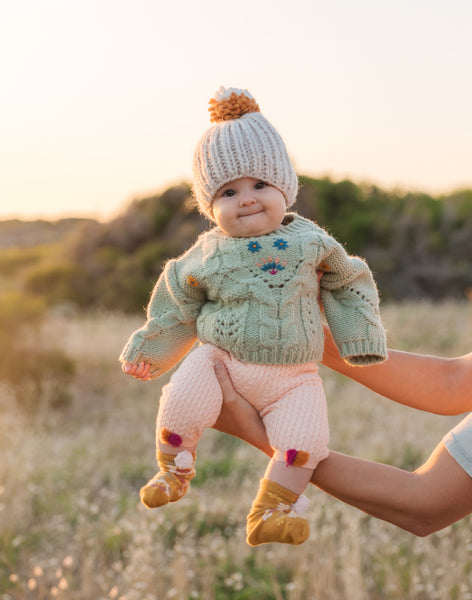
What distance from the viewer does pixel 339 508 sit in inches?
195

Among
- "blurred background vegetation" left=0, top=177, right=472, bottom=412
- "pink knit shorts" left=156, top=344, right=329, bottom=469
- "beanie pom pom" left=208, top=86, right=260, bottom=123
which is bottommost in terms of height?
"blurred background vegetation" left=0, top=177, right=472, bottom=412

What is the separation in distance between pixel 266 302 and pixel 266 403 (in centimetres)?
34

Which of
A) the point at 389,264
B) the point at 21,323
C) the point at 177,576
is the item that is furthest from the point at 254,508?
the point at 389,264

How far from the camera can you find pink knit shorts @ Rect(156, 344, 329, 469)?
6.55 ft

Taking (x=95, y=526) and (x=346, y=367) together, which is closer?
(x=346, y=367)

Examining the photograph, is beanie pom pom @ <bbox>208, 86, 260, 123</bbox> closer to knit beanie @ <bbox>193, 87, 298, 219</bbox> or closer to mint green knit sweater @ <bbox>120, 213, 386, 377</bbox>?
knit beanie @ <bbox>193, 87, 298, 219</bbox>

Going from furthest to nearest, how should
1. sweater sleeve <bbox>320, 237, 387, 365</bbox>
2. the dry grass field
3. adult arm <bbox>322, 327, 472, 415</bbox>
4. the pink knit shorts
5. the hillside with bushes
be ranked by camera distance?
the hillside with bushes → the dry grass field → adult arm <bbox>322, 327, 472, 415</bbox> → sweater sleeve <bbox>320, 237, 387, 365</bbox> → the pink knit shorts

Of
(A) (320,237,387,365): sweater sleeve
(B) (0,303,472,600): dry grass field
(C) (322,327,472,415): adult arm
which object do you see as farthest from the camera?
(B) (0,303,472,600): dry grass field

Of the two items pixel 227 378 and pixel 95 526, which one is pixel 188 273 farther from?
pixel 95 526

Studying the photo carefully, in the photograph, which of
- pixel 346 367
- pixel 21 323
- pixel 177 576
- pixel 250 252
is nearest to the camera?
pixel 250 252

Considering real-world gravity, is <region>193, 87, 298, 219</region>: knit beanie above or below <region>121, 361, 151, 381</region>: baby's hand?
above

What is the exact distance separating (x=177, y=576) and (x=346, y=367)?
232cm

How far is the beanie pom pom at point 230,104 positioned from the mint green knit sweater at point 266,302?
389mm

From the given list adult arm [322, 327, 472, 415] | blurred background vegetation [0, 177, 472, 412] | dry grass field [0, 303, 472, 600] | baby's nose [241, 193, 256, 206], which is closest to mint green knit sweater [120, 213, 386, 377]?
baby's nose [241, 193, 256, 206]
